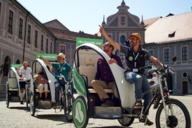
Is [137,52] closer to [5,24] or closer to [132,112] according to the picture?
[132,112]

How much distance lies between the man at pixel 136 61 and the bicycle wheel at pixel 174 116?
44 centimetres

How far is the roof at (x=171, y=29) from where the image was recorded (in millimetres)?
42184

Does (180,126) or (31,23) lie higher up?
(31,23)

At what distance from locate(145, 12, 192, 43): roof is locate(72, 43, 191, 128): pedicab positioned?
3739 centimetres

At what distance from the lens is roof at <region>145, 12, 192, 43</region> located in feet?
138

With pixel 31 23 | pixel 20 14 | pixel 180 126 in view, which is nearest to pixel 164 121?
pixel 180 126

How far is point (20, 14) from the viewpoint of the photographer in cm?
2853

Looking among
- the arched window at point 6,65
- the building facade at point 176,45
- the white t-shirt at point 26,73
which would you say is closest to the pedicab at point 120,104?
the white t-shirt at point 26,73

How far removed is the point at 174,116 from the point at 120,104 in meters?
1.03

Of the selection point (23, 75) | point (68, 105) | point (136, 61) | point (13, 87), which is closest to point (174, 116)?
point (136, 61)

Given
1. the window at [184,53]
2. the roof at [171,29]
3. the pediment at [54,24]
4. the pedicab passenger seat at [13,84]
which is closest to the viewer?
the pedicab passenger seat at [13,84]

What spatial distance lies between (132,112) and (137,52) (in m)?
1.09

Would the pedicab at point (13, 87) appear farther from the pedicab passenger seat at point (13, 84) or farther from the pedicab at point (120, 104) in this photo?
the pedicab at point (120, 104)

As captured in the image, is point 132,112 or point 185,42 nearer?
point 132,112
